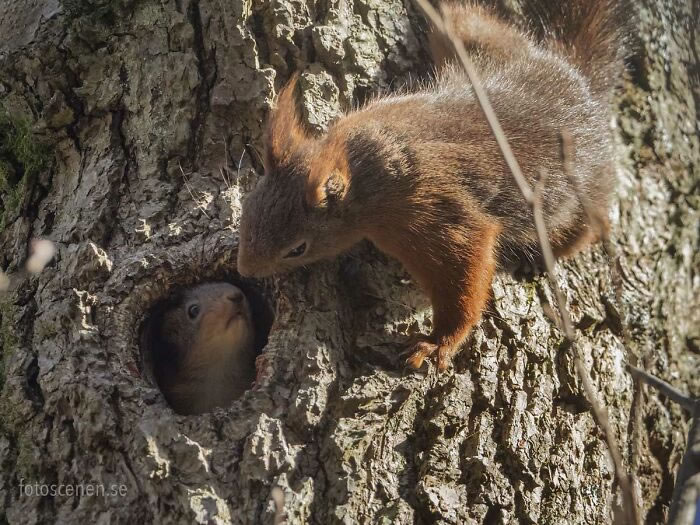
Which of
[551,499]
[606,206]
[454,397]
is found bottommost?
[551,499]

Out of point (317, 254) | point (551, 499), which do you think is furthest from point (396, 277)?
point (551, 499)

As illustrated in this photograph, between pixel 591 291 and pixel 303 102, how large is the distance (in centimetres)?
137

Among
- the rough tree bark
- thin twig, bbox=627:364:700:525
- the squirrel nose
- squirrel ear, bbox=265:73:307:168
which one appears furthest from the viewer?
the squirrel nose

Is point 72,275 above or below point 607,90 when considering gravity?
below

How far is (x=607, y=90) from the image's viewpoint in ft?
12.6

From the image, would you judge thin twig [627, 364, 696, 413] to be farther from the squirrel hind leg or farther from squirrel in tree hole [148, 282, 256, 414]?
squirrel in tree hole [148, 282, 256, 414]

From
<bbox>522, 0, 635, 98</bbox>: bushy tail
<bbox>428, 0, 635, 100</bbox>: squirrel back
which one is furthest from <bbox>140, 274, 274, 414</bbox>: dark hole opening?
<bbox>522, 0, 635, 98</bbox>: bushy tail

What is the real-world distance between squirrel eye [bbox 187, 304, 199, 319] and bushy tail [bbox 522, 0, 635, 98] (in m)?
2.04

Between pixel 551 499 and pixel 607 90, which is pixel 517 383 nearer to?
pixel 551 499

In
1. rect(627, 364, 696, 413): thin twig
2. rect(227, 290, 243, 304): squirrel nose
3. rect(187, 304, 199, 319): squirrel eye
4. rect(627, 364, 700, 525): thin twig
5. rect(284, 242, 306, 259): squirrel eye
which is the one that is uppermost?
rect(284, 242, 306, 259): squirrel eye

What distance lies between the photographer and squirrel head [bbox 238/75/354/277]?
3086 mm

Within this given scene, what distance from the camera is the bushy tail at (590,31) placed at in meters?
3.86

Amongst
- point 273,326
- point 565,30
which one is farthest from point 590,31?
point 273,326

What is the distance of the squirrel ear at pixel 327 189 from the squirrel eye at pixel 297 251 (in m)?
0.16
